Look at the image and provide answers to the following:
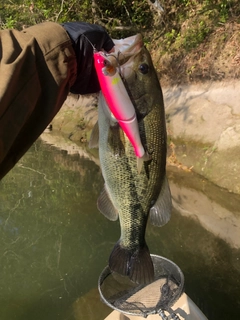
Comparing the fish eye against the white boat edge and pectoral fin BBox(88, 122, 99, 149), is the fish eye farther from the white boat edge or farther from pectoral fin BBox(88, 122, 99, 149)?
the white boat edge

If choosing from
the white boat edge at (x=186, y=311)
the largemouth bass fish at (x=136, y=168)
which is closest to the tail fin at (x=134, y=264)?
the largemouth bass fish at (x=136, y=168)

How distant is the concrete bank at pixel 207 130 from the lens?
18.5ft

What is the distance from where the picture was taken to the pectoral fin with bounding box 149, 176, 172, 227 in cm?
206

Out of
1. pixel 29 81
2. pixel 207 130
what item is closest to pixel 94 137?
pixel 29 81

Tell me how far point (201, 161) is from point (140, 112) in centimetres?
439

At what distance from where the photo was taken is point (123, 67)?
5.71 feet

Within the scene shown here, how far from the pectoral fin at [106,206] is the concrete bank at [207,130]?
3.62m

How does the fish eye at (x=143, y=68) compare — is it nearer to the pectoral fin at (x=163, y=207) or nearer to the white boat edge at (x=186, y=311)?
the pectoral fin at (x=163, y=207)

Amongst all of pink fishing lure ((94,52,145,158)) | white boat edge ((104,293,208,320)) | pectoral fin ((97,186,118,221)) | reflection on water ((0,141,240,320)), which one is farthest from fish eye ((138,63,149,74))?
reflection on water ((0,141,240,320))

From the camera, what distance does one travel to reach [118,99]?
65.8 inches

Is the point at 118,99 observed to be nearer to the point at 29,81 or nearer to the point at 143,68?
the point at 143,68

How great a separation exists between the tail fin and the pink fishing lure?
2.44ft

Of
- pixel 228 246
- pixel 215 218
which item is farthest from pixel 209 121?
pixel 228 246

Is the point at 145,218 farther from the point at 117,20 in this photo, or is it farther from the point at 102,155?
the point at 117,20
